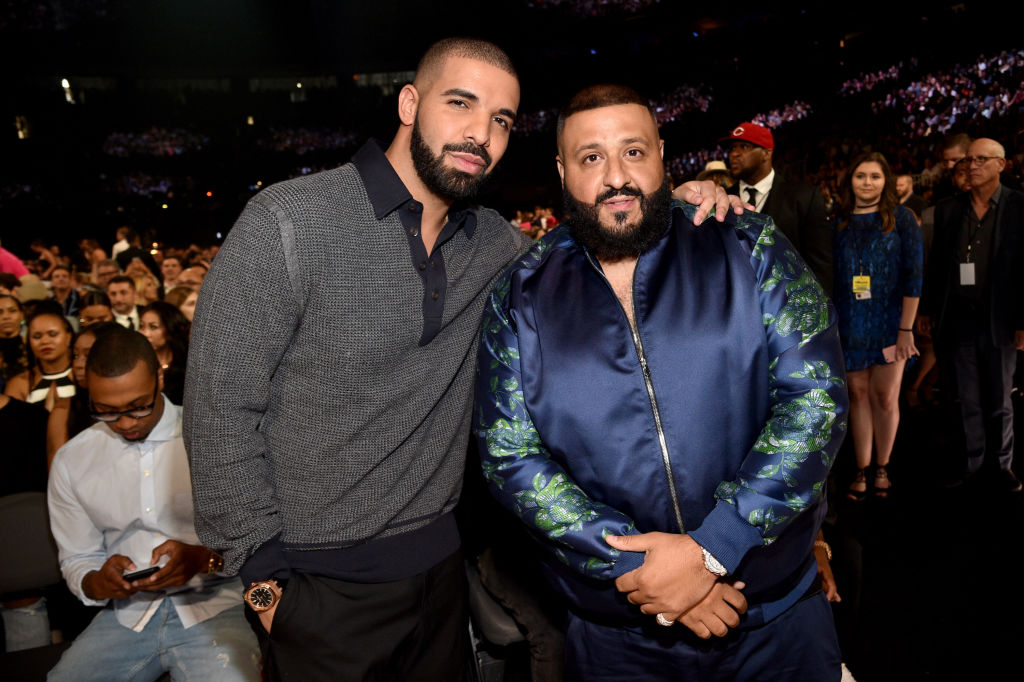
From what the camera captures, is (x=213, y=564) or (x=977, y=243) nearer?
(x=213, y=564)

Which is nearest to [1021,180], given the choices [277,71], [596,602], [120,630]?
[596,602]

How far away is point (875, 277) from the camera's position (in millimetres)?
3537

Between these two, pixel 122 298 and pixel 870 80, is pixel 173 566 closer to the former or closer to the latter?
pixel 122 298

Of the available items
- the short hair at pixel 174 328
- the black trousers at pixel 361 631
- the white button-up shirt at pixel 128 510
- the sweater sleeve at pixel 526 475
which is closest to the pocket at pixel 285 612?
the black trousers at pixel 361 631

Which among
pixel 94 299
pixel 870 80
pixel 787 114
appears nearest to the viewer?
pixel 94 299

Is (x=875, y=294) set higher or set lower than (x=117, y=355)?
lower

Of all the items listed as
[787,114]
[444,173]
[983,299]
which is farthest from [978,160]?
[787,114]

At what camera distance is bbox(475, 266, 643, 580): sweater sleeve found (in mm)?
1322

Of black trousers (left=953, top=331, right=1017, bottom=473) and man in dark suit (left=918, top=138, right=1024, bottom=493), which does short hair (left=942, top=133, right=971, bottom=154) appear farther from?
black trousers (left=953, top=331, right=1017, bottom=473)

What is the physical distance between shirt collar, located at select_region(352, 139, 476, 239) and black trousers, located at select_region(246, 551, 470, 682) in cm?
90

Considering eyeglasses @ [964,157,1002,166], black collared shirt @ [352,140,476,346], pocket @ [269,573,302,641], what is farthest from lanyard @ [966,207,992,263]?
pocket @ [269,573,302,641]

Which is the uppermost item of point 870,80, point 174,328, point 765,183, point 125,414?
point 870,80

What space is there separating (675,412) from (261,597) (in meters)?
1.01

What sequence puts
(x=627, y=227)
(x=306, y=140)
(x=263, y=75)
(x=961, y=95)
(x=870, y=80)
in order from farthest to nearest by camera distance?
1. (x=263, y=75)
2. (x=306, y=140)
3. (x=870, y=80)
4. (x=961, y=95)
5. (x=627, y=227)
